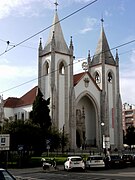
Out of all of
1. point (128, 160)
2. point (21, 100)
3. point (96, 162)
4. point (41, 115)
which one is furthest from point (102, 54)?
point (96, 162)

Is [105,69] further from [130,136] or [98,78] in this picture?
[130,136]

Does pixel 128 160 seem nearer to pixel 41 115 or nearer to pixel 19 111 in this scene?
pixel 41 115

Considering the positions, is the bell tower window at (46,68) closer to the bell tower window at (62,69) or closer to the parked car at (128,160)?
Answer: the bell tower window at (62,69)

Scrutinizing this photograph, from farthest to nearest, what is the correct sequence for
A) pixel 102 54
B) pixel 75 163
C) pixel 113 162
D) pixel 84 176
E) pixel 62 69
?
pixel 102 54
pixel 62 69
pixel 113 162
pixel 75 163
pixel 84 176

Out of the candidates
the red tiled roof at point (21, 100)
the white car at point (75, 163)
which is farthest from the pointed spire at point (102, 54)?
the white car at point (75, 163)

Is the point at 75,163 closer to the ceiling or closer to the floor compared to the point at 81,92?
closer to the floor

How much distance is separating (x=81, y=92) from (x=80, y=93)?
1.79 ft

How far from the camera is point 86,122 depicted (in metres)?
79.0

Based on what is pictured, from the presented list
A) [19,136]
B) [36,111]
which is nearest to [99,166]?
[19,136]

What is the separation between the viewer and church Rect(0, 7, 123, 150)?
69438 millimetres

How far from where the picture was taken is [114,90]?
80625 millimetres

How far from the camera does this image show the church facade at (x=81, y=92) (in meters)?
69.4

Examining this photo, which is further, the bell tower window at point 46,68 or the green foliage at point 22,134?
the bell tower window at point 46,68

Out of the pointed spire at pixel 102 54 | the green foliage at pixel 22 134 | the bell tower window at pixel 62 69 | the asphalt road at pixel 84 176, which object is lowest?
the asphalt road at pixel 84 176
